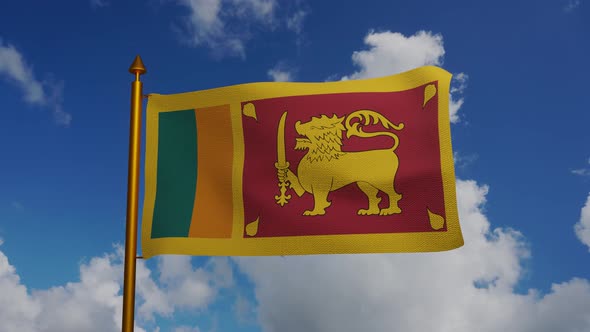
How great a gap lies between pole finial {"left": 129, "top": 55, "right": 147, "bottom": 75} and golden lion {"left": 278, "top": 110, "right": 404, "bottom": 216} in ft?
6.74

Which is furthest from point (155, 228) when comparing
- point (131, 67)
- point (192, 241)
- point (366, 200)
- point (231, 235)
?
point (366, 200)

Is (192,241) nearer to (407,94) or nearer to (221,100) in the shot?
(221,100)

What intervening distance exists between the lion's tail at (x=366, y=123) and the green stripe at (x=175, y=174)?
201cm

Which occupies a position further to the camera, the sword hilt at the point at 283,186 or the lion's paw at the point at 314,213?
the sword hilt at the point at 283,186

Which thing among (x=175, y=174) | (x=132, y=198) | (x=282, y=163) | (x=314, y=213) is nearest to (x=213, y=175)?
(x=175, y=174)

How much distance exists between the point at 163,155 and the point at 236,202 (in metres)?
1.17

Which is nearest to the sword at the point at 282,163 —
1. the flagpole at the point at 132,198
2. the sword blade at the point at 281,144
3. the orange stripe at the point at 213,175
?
the sword blade at the point at 281,144

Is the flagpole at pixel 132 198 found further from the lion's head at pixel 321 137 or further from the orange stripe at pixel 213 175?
the lion's head at pixel 321 137

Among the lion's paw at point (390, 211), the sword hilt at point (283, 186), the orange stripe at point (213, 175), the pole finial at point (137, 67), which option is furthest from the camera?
the pole finial at point (137, 67)

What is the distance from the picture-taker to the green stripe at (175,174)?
741cm

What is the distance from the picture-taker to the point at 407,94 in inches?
289

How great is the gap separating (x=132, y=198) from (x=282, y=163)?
6.04ft

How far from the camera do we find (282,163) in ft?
24.3

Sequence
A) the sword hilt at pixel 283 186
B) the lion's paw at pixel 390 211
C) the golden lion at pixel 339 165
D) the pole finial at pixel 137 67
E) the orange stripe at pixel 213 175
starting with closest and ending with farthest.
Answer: the lion's paw at pixel 390 211, the golden lion at pixel 339 165, the sword hilt at pixel 283 186, the orange stripe at pixel 213 175, the pole finial at pixel 137 67
